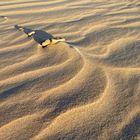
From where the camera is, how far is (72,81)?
1.74 metres

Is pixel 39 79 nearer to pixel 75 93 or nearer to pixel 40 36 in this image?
pixel 75 93

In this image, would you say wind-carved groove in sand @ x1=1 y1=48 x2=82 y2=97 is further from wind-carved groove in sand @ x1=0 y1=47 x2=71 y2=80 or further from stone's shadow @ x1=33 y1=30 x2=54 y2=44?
stone's shadow @ x1=33 y1=30 x2=54 y2=44

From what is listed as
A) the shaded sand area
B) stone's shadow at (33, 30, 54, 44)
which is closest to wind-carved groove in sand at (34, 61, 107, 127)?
the shaded sand area

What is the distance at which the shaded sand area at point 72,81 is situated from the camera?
1.40 metres

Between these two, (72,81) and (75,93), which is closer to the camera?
(75,93)

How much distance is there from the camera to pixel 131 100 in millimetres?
1574

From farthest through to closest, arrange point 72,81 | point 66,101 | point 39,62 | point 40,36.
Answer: point 40,36 → point 39,62 → point 72,81 → point 66,101

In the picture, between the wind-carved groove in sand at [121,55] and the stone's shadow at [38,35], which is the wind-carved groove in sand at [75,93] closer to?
the wind-carved groove in sand at [121,55]

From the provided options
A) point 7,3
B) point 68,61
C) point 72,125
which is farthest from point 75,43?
point 7,3

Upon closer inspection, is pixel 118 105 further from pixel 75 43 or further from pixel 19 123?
pixel 75 43

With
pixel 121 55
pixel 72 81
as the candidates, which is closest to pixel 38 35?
pixel 121 55

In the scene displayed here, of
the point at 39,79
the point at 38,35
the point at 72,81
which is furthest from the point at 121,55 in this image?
the point at 38,35

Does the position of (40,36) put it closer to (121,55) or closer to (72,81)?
(121,55)

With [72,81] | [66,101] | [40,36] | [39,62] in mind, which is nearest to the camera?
[66,101]
